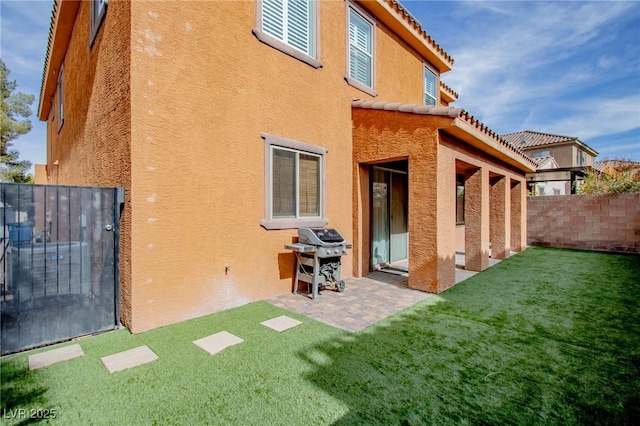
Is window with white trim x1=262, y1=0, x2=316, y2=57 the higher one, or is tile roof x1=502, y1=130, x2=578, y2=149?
tile roof x1=502, y1=130, x2=578, y2=149

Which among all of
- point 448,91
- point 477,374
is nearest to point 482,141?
point 477,374

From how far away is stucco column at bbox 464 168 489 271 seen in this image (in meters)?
8.83

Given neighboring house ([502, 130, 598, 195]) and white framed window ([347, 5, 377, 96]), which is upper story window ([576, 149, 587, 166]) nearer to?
neighboring house ([502, 130, 598, 195])

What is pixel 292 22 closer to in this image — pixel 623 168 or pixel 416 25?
pixel 416 25

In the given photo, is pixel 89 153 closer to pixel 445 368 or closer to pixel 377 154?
pixel 377 154

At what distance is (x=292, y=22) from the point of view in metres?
7.00

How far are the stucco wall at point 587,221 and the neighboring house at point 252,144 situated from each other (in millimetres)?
5900

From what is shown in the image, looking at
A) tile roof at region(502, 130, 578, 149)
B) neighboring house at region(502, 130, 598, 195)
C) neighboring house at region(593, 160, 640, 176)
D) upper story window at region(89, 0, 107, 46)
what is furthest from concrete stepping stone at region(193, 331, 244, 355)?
tile roof at region(502, 130, 578, 149)

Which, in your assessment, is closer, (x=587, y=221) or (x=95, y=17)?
(x=95, y=17)

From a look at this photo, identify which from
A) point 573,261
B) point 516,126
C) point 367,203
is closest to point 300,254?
point 367,203

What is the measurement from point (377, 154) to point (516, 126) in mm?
37631

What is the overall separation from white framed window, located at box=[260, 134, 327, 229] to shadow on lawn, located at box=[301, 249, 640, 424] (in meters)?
3.05

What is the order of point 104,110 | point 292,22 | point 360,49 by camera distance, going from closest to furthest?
point 104,110 → point 292,22 → point 360,49

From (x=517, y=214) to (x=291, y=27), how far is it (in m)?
12.2
